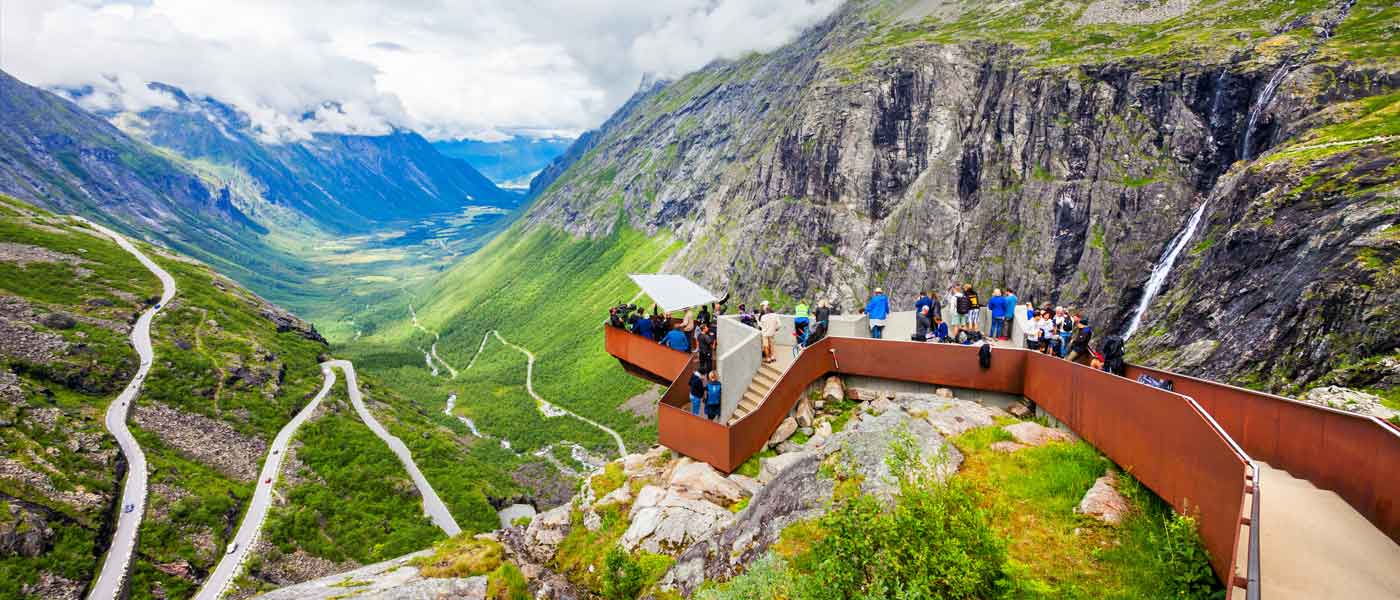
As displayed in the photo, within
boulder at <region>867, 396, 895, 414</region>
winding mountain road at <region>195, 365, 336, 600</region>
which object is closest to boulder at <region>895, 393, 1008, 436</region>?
boulder at <region>867, 396, 895, 414</region>

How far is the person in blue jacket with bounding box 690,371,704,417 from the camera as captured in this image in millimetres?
19703

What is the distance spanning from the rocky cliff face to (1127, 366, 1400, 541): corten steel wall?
1810 cm

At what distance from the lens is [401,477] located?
4109 inches

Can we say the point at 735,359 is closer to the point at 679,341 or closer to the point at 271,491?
the point at 679,341

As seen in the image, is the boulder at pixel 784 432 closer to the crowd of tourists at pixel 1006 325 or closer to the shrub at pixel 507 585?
the crowd of tourists at pixel 1006 325

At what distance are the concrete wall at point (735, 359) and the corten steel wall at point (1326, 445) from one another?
12.5 m

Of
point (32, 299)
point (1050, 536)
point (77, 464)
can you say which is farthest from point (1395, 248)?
point (32, 299)

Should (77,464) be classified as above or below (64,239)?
below

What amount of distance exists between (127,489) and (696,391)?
324ft

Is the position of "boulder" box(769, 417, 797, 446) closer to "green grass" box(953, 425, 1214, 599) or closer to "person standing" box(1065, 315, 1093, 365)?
"green grass" box(953, 425, 1214, 599)

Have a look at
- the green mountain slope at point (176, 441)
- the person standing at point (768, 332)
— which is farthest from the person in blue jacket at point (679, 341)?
the green mountain slope at point (176, 441)

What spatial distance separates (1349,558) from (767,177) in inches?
6980

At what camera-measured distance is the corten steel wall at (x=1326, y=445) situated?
331 inches

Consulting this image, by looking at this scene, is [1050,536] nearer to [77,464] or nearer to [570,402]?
[77,464]
